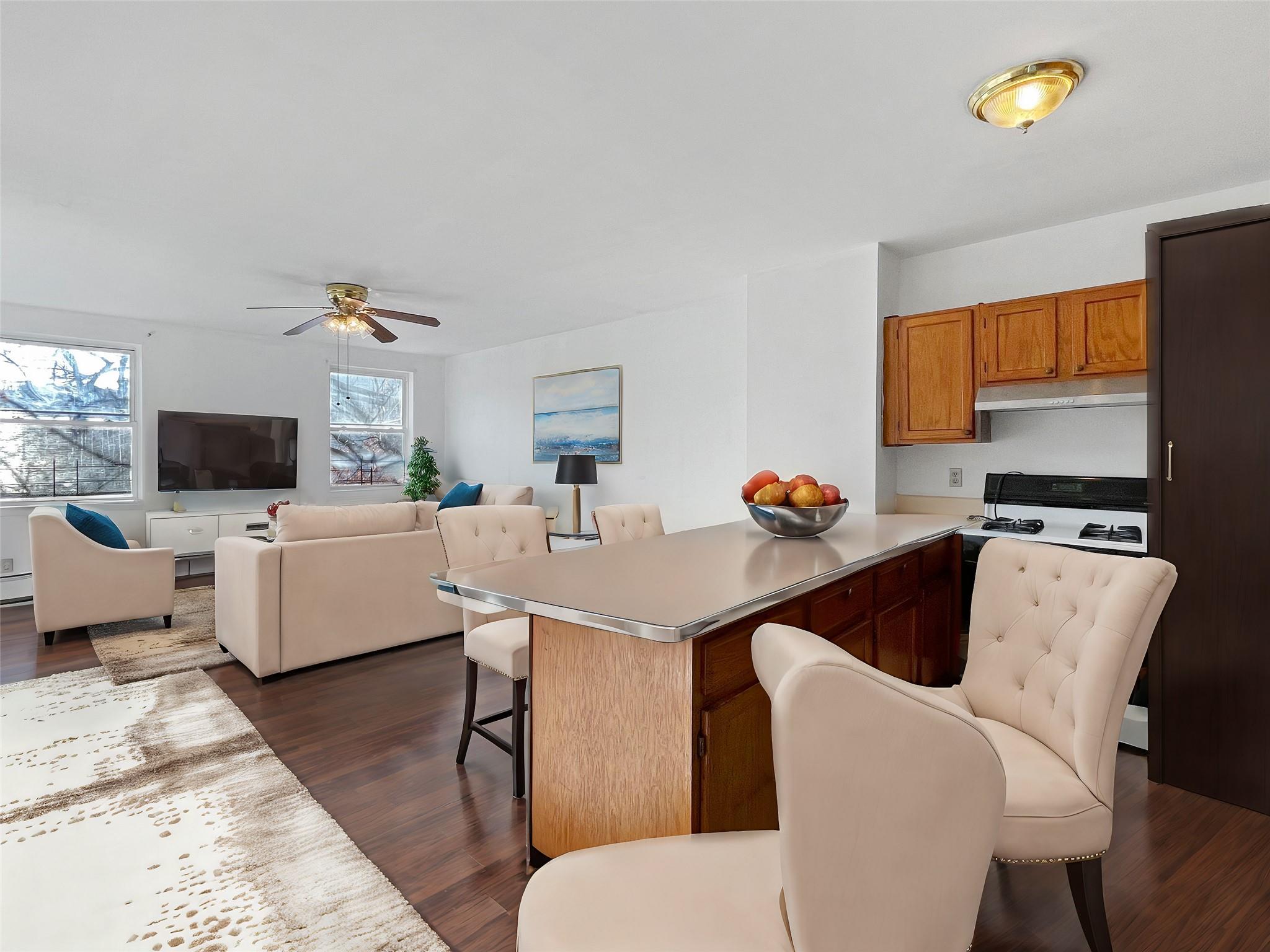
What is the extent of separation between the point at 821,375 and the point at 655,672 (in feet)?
10.4

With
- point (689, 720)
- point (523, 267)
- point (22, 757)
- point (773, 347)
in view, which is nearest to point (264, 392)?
point (523, 267)

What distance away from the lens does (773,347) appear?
14.5 feet

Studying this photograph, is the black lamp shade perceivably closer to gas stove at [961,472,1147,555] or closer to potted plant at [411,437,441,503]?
potted plant at [411,437,441,503]

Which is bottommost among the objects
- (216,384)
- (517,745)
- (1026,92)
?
(517,745)

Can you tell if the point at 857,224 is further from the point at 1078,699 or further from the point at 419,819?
the point at 419,819

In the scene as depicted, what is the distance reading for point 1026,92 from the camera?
2213 mm

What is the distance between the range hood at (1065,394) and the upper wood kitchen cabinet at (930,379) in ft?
0.44

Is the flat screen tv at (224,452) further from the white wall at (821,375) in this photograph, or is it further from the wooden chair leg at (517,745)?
the wooden chair leg at (517,745)

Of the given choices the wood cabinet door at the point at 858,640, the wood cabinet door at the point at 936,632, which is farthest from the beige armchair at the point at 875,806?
the wood cabinet door at the point at 936,632

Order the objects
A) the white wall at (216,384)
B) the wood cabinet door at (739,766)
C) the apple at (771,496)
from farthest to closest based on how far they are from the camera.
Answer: the white wall at (216,384) < the apple at (771,496) < the wood cabinet door at (739,766)

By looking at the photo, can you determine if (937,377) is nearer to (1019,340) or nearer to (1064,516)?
(1019,340)

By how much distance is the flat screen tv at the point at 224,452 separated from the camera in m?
6.21

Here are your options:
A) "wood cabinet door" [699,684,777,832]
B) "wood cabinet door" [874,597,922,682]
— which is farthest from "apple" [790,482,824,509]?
"wood cabinet door" [699,684,777,832]

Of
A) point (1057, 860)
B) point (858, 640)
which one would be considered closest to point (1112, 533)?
point (858, 640)
